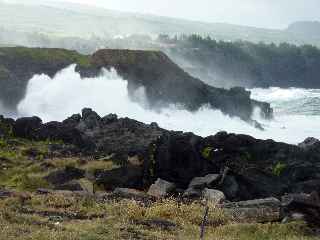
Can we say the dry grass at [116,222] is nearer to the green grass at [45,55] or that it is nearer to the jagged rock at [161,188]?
Result: the jagged rock at [161,188]

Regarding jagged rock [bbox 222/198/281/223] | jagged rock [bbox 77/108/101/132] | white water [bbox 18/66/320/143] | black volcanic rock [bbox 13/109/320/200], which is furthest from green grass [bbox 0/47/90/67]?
jagged rock [bbox 222/198/281/223]

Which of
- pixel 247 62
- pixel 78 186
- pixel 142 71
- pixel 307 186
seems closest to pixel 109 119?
pixel 78 186

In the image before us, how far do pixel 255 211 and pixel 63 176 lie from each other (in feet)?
38.7

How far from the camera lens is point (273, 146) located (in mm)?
34062

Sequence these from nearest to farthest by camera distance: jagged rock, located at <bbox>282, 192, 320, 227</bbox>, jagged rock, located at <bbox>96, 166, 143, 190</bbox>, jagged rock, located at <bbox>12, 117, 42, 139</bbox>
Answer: jagged rock, located at <bbox>282, 192, 320, 227</bbox> → jagged rock, located at <bbox>96, 166, 143, 190</bbox> → jagged rock, located at <bbox>12, 117, 42, 139</bbox>

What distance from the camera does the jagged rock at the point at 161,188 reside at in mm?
25734

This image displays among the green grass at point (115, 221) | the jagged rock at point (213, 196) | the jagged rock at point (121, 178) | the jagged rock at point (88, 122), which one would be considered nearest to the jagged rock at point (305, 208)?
the green grass at point (115, 221)

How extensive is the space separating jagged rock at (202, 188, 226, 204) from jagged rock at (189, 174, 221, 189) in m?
1.09

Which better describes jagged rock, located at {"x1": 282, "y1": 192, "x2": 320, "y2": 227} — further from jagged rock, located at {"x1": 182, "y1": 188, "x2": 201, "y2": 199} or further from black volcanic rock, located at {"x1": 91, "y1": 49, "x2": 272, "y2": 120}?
black volcanic rock, located at {"x1": 91, "y1": 49, "x2": 272, "y2": 120}

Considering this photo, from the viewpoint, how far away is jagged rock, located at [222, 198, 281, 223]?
63.6ft

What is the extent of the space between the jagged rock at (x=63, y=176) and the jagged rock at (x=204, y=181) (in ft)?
19.0

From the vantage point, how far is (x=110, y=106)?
71125 millimetres

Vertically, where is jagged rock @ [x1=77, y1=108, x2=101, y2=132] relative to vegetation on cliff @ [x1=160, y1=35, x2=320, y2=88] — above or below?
below

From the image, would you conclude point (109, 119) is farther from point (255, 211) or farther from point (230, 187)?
point (255, 211)
